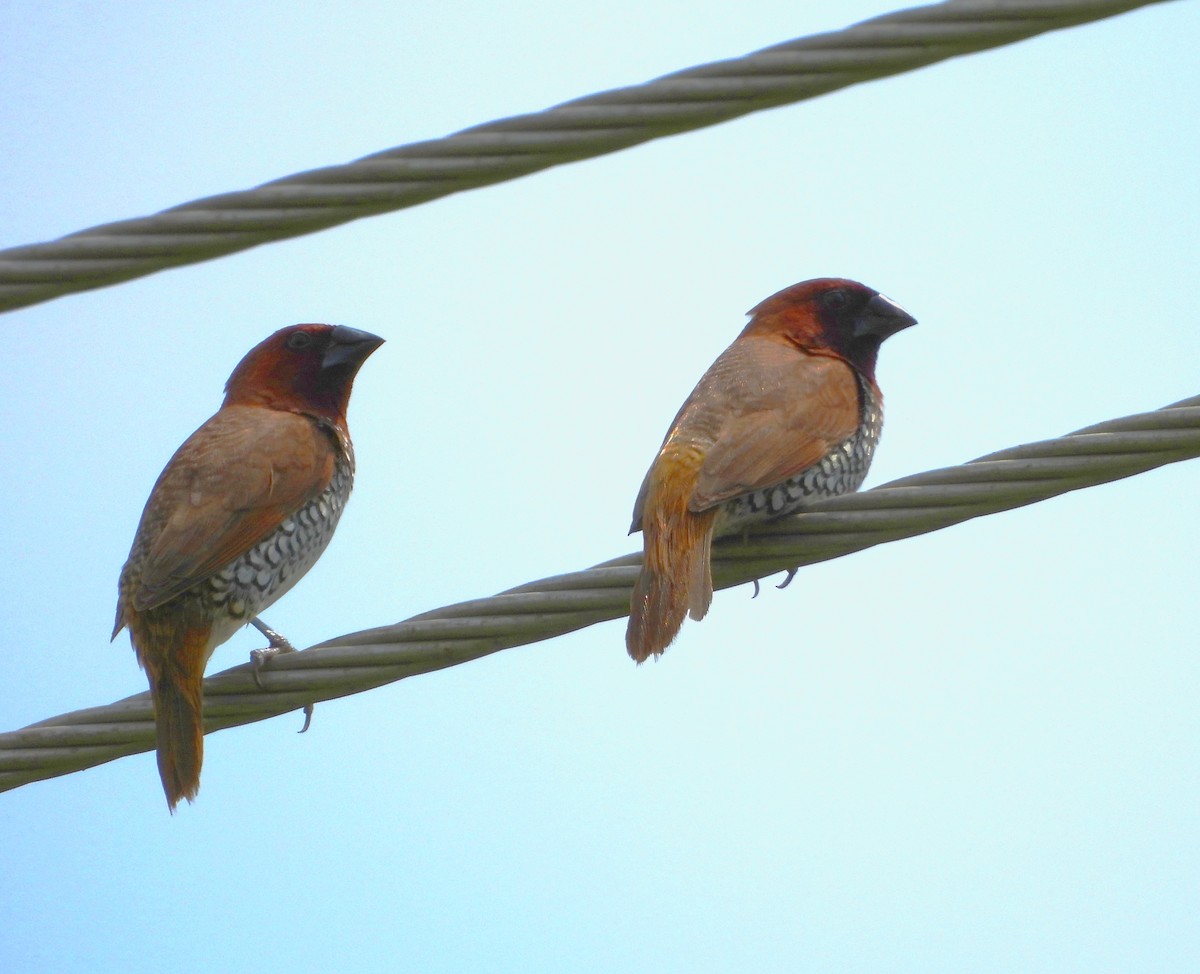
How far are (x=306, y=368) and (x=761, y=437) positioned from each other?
94.6 inches

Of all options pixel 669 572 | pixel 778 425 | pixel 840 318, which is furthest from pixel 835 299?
pixel 669 572

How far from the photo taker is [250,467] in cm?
627

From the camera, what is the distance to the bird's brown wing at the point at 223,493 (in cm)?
582

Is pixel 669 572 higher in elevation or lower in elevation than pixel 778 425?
lower

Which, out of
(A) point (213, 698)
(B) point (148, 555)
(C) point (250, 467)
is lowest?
(A) point (213, 698)

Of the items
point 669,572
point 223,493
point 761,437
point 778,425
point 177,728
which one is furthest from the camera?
point 223,493

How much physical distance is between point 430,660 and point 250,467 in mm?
2251

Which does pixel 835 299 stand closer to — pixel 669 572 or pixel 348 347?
pixel 348 347

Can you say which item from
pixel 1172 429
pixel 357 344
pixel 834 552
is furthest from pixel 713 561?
pixel 357 344

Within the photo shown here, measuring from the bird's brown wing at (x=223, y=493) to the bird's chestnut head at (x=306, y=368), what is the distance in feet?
1.23

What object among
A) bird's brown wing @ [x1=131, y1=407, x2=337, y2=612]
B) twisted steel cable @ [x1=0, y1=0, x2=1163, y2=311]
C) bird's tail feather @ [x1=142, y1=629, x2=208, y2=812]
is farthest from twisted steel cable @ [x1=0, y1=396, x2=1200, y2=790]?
bird's brown wing @ [x1=131, y1=407, x2=337, y2=612]

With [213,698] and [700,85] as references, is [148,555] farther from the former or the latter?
[700,85]

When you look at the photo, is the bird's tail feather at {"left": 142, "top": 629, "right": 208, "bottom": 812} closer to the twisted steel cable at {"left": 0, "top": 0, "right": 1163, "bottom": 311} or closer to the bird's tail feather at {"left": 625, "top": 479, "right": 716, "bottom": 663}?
the bird's tail feather at {"left": 625, "top": 479, "right": 716, "bottom": 663}

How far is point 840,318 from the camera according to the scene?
6.96m
